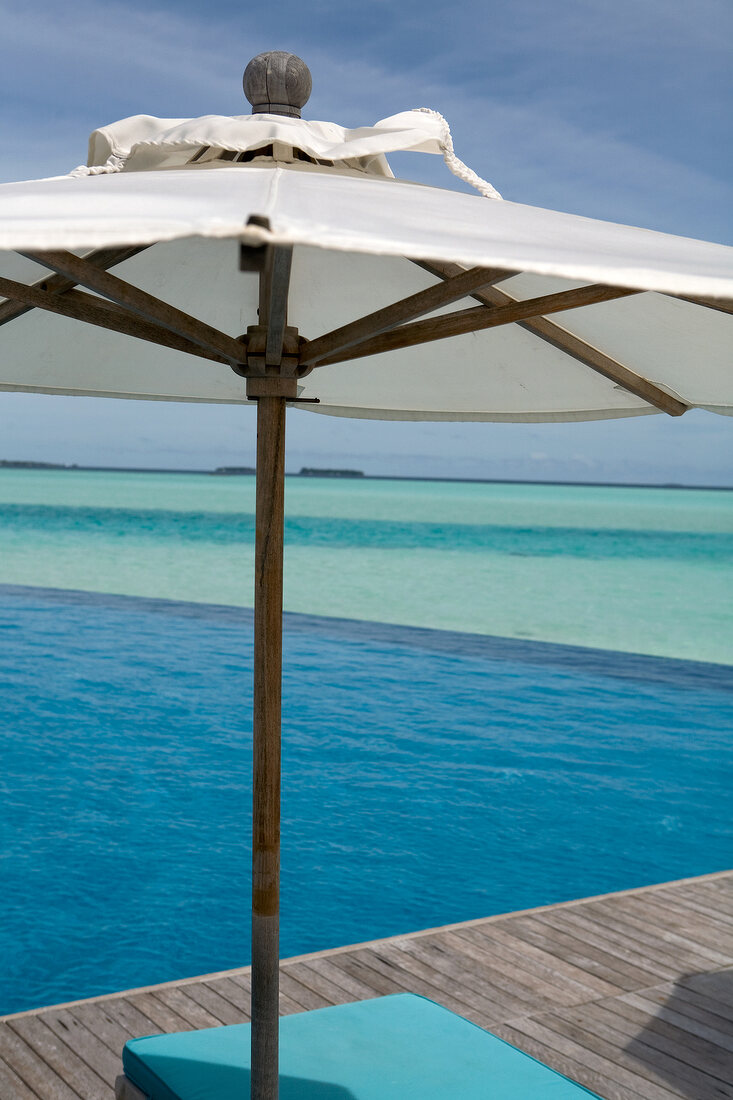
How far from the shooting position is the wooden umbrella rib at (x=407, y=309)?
1.62 meters

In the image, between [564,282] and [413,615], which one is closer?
[564,282]

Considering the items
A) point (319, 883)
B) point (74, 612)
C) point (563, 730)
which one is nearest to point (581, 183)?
point (74, 612)

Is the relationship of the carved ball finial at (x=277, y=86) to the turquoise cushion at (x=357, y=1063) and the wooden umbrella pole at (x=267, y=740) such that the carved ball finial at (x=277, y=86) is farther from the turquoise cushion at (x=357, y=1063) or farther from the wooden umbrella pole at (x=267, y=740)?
the turquoise cushion at (x=357, y=1063)

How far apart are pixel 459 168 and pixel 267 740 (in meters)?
1.21

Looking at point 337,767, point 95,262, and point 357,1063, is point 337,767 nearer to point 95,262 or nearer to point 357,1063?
point 357,1063

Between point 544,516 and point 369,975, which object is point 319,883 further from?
point 544,516

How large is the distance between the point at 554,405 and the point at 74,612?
39.1 ft

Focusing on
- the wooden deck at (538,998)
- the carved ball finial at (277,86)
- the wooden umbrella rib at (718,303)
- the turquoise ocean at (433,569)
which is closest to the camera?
the wooden umbrella rib at (718,303)

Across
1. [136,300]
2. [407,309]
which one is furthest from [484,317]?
[136,300]

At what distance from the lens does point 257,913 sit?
81.7 inches

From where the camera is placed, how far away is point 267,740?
2088 millimetres

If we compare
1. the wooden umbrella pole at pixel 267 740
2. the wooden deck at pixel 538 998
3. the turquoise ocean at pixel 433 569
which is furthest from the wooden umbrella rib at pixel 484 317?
the turquoise ocean at pixel 433 569

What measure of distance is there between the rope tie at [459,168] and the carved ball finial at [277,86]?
0.28m

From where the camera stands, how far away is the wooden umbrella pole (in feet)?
6.64
